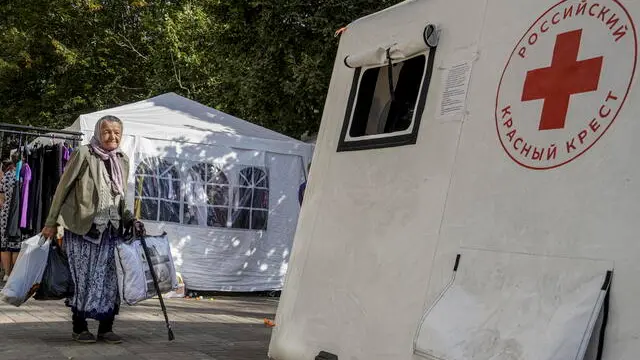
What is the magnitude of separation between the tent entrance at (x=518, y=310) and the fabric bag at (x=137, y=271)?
338cm

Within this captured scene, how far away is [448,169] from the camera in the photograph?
10.0 ft

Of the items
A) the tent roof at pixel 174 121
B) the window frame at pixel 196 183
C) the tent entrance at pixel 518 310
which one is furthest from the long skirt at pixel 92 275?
the window frame at pixel 196 183

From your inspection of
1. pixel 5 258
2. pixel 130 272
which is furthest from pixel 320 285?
pixel 5 258

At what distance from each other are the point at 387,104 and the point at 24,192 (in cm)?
720

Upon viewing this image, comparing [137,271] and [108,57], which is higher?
[108,57]

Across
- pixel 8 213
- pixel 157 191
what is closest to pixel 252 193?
pixel 157 191

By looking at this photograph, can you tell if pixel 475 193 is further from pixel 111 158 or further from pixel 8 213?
pixel 8 213

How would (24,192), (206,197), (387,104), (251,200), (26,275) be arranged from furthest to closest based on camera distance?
(251,200)
(206,197)
(24,192)
(26,275)
(387,104)

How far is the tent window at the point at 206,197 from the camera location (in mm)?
10164

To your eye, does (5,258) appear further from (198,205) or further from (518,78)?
(518,78)

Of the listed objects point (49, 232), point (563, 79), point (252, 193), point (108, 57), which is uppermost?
point (108, 57)

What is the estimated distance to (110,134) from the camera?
19.4 ft

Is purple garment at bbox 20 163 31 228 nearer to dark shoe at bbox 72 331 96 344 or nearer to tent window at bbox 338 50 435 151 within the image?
dark shoe at bbox 72 331 96 344

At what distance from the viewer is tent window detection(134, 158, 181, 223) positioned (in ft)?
32.1
